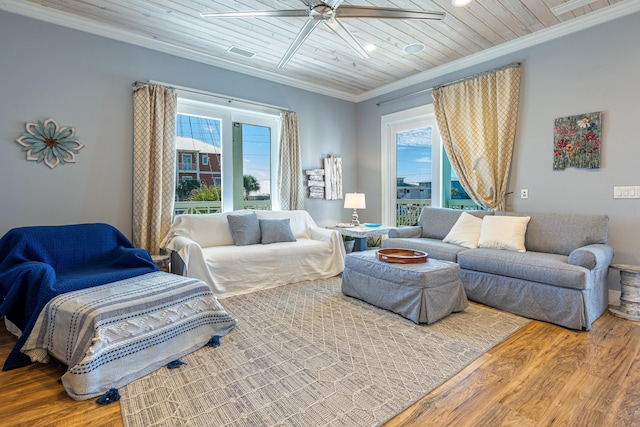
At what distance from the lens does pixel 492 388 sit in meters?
1.76

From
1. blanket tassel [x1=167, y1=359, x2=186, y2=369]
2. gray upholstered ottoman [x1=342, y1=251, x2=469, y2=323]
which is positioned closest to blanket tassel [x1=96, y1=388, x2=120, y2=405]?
blanket tassel [x1=167, y1=359, x2=186, y2=369]

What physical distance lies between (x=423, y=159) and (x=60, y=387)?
4585mm

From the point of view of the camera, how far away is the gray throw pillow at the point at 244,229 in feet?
12.4

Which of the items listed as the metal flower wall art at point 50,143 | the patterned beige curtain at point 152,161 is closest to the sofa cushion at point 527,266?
the patterned beige curtain at point 152,161

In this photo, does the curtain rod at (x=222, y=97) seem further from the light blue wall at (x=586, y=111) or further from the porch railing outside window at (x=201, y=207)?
the light blue wall at (x=586, y=111)

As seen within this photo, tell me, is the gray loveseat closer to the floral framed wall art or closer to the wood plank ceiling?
the floral framed wall art

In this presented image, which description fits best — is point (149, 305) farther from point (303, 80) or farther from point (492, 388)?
point (303, 80)

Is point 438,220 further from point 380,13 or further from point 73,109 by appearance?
point 73,109

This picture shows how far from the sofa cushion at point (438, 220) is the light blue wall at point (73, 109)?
3271 millimetres

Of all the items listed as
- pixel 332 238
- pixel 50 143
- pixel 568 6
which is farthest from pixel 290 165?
pixel 568 6

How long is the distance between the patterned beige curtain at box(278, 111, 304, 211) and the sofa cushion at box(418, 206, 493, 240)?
5.93ft

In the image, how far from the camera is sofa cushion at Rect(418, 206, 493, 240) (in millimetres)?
3957

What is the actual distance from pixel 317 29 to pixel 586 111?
2815mm

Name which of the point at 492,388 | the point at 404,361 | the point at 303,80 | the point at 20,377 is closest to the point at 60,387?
the point at 20,377
